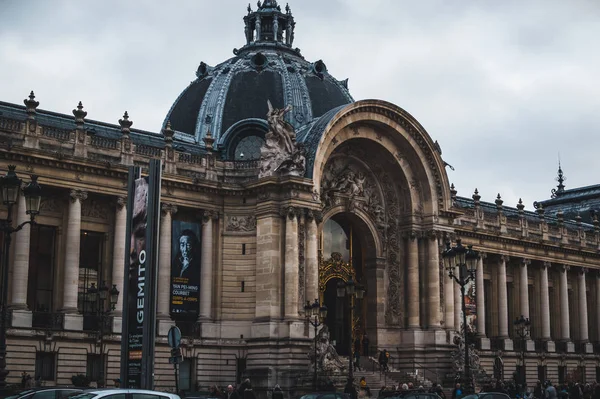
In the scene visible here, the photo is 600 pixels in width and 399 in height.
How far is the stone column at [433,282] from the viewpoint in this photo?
49.1 metres

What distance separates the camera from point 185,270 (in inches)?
1698

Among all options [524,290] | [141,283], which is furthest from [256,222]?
[524,290]

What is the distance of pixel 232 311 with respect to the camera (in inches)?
1726

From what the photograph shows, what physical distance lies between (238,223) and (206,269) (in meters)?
2.75

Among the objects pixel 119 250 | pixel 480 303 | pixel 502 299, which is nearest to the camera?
pixel 119 250

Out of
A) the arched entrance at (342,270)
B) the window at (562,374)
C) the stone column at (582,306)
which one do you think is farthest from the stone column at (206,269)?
the stone column at (582,306)

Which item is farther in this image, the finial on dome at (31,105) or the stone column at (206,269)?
the stone column at (206,269)

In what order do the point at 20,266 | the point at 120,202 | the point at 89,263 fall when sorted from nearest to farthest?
the point at 20,266
the point at 89,263
the point at 120,202

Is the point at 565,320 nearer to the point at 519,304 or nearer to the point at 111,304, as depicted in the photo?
the point at 519,304

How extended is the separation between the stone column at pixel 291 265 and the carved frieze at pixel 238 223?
90.6 inches

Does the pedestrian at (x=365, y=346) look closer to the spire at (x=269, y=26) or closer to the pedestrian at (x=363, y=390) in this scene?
the pedestrian at (x=363, y=390)

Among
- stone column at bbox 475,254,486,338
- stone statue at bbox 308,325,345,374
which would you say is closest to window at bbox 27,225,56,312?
stone statue at bbox 308,325,345,374

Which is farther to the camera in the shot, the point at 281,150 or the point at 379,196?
the point at 379,196

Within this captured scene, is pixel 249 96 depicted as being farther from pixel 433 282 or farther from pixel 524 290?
pixel 524 290
